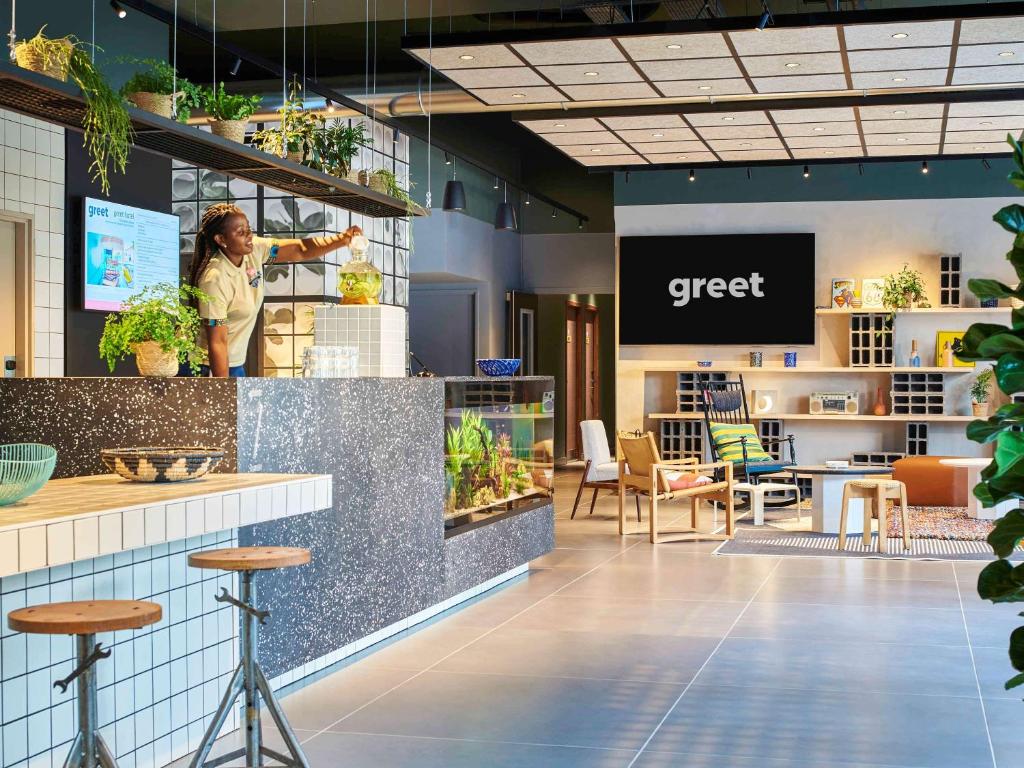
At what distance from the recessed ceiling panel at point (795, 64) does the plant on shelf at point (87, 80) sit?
5.06 metres

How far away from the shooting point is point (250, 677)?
3.51 meters

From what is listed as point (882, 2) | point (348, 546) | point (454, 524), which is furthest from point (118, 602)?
point (882, 2)

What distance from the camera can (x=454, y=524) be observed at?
6414 millimetres

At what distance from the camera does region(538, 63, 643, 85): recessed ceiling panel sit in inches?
324

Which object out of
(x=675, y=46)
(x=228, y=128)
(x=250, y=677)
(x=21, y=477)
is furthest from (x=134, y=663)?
(x=675, y=46)

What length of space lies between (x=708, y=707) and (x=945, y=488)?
25.5ft

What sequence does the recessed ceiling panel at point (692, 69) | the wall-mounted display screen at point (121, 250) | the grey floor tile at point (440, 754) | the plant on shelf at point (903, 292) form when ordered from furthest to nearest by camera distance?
the plant on shelf at point (903, 292) < the recessed ceiling panel at point (692, 69) < the wall-mounted display screen at point (121, 250) < the grey floor tile at point (440, 754)

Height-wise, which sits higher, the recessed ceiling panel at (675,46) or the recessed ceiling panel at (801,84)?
the recessed ceiling panel at (801,84)

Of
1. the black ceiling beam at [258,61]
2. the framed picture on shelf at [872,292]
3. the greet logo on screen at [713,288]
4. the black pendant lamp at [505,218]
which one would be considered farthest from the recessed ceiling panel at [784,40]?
the black pendant lamp at [505,218]

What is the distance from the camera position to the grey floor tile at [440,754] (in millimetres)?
3891

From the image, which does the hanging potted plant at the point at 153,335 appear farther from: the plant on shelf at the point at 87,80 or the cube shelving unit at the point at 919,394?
the cube shelving unit at the point at 919,394

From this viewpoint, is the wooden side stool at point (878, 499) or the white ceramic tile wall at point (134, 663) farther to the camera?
the wooden side stool at point (878, 499)

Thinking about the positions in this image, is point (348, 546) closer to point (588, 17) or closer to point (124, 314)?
point (124, 314)

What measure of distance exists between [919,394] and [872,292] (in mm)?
1148
